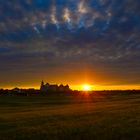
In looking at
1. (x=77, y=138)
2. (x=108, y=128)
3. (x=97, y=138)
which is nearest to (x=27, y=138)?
(x=77, y=138)

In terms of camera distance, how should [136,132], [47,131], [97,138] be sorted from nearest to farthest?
[97,138], [136,132], [47,131]

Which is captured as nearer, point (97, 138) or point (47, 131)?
point (97, 138)

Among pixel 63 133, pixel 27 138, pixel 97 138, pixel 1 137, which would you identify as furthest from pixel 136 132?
pixel 1 137

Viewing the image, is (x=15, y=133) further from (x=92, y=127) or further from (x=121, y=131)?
(x=121, y=131)

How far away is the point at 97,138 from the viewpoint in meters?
20.4

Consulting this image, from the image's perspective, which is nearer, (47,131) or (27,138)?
(27,138)

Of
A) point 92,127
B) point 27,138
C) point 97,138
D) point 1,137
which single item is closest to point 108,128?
point 92,127

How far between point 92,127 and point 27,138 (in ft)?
17.8

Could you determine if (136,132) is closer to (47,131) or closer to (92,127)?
(92,127)

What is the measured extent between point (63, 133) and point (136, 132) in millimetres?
4942

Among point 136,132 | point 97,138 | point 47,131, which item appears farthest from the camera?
point 47,131

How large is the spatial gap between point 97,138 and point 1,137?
21.5ft

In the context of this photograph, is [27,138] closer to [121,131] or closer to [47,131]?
[47,131]

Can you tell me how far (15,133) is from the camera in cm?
2333
